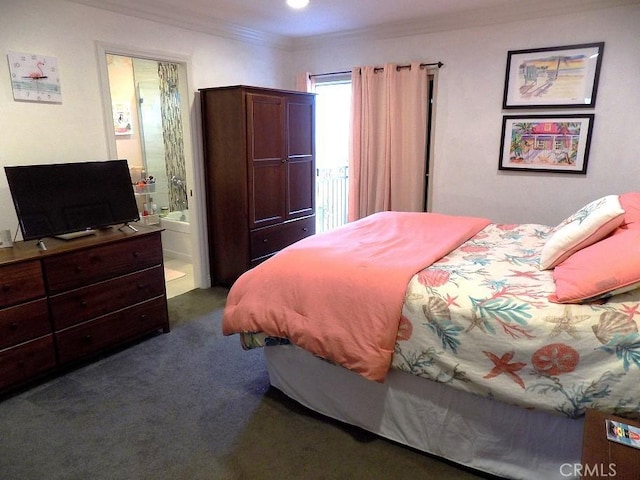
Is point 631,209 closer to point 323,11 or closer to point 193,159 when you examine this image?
point 323,11

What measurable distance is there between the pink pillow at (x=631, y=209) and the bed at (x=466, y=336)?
2cm

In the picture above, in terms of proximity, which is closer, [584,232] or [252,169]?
[584,232]

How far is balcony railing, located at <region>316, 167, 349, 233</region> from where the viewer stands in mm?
5203

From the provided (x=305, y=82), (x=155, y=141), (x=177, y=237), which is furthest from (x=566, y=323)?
(x=155, y=141)

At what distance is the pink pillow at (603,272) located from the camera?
1.53 m

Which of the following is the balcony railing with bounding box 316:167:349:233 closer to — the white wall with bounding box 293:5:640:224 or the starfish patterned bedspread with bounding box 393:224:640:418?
the white wall with bounding box 293:5:640:224

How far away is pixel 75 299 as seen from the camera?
2561mm

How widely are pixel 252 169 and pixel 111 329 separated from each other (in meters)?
1.70

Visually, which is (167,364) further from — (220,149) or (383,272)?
(220,149)

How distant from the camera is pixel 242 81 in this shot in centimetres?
426

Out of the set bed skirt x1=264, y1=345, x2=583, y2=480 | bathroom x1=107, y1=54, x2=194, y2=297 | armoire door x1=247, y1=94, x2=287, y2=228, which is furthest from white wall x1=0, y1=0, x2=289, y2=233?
bed skirt x1=264, y1=345, x2=583, y2=480

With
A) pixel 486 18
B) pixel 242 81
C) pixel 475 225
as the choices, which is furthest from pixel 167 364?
pixel 486 18

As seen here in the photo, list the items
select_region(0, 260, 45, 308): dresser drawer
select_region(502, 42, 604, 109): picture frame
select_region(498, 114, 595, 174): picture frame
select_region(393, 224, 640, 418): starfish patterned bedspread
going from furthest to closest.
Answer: select_region(498, 114, 595, 174): picture frame → select_region(502, 42, 604, 109): picture frame → select_region(0, 260, 45, 308): dresser drawer → select_region(393, 224, 640, 418): starfish patterned bedspread

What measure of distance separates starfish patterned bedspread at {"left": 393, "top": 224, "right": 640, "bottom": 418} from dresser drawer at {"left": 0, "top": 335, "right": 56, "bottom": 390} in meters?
2.00
